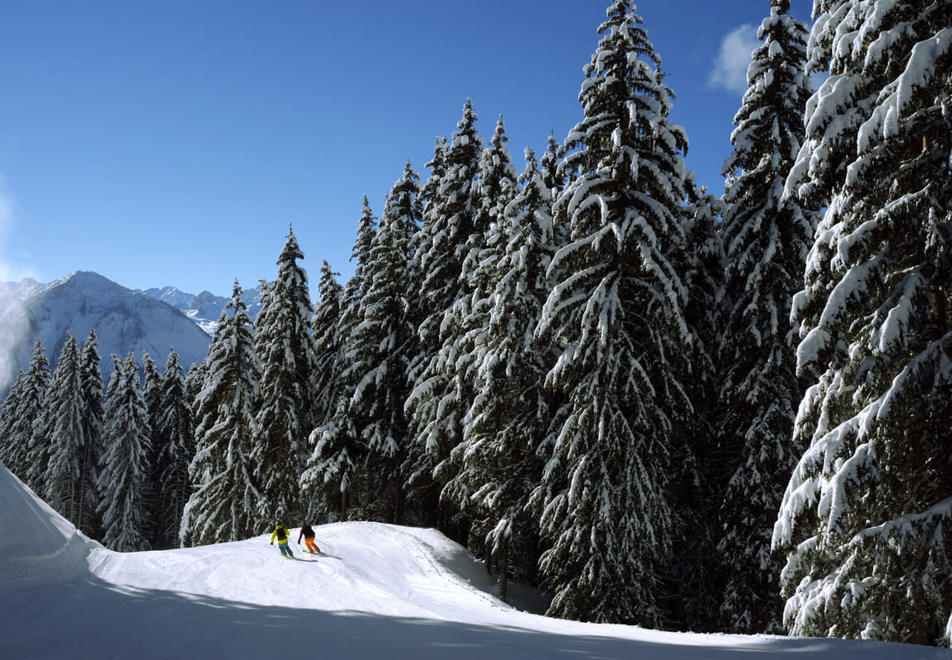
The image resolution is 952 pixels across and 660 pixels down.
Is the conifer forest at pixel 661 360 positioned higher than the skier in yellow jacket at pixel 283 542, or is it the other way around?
the conifer forest at pixel 661 360

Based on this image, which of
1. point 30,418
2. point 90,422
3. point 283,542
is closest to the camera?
point 283,542

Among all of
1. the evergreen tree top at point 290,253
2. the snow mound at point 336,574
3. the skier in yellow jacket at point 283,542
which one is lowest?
the snow mound at point 336,574

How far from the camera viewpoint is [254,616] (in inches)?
476

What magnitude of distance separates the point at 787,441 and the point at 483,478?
1006cm

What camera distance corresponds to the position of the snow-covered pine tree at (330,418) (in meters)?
30.7

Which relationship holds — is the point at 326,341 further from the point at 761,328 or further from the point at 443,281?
the point at 761,328

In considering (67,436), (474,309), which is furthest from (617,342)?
(67,436)

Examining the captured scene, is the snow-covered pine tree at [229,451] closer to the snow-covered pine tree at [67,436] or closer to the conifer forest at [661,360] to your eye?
the conifer forest at [661,360]

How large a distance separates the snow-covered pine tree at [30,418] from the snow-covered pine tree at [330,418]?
28304 mm

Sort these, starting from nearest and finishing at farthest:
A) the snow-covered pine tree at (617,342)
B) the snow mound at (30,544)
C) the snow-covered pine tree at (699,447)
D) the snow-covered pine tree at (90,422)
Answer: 1. the snow mound at (30,544)
2. the snow-covered pine tree at (617,342)
3. the snow-covered pine tree at (699,447)
4. the snow-covered pine tree at (90,422)

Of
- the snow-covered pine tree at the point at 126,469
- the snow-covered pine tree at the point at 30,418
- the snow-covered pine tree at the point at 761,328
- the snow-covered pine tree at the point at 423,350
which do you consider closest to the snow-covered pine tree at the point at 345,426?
the snow-covered pine tree at the point at 423,350

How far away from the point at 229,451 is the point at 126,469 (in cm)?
2187

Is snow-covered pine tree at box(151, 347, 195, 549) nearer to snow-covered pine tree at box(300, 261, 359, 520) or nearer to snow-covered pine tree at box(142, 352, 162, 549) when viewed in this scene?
snow-covered pine tree at box(142, 352, 162, 549)

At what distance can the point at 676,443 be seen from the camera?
20.8 meters
